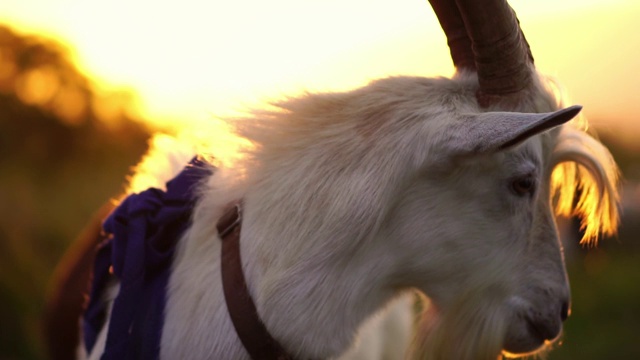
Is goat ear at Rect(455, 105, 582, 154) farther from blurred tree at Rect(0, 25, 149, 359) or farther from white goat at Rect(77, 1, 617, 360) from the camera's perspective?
blurred tree at Rect(0, 25, 149, 359)

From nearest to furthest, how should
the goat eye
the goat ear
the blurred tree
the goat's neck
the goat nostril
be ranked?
the goat ear
the goat's neck
the goat eye
the goat nostril
the blurred tree

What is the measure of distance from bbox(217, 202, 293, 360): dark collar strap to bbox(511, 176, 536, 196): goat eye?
808 mm

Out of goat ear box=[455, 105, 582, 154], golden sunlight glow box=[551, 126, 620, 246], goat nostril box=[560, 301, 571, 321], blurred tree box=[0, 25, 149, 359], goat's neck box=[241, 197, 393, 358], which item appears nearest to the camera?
goat ear box=[455, 105, 582, 154]

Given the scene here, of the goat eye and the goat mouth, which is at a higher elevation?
the goat eye

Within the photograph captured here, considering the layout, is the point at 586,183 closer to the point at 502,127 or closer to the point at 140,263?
the point at 502,127

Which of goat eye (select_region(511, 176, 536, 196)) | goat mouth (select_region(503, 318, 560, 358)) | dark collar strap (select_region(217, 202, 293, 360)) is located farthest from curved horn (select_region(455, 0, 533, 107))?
dark collar strap (select_region(217, 202, 293, 360))

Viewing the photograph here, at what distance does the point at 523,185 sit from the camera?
7.59 feet

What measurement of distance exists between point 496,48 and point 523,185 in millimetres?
409

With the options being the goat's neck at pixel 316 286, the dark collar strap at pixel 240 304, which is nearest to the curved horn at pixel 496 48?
the goat's neck at pixel 316 286

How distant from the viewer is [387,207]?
2.20 meters

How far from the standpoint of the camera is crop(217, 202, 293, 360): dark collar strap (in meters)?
2.18

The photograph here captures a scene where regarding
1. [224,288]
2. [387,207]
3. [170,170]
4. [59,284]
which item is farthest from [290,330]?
[59,284]

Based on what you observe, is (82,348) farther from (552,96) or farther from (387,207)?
(552,96)

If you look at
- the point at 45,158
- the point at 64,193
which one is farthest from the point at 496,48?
the point at 45,158
